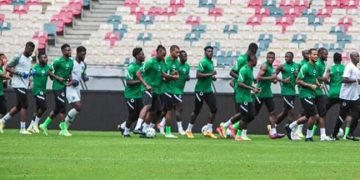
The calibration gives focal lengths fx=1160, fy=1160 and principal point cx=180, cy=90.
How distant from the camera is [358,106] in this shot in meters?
28.9

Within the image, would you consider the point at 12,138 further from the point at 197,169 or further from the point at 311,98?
the point at 197,169

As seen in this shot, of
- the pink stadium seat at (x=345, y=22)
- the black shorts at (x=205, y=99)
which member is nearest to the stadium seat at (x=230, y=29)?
the pink stadium seat at (x=345, y=22)

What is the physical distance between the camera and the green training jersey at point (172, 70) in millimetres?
28969

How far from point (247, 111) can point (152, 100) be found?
2352 mm

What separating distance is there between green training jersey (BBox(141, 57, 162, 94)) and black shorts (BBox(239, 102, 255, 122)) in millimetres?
2146

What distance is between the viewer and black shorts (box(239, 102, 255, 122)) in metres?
27.7

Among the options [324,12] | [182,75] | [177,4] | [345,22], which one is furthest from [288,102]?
[177,4]

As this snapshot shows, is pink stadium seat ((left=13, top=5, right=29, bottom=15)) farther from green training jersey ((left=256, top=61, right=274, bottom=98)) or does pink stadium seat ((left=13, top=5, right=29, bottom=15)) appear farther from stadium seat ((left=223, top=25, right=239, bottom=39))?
green training jersey ((left=256, top=61, right=274, bottom=98))

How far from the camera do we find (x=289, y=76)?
30125 millimetres

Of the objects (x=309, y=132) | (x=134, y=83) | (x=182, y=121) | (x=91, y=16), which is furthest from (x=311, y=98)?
(x=91, y=16)

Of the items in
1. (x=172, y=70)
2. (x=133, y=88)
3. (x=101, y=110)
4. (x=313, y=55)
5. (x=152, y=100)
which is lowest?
(x=101, y=110)

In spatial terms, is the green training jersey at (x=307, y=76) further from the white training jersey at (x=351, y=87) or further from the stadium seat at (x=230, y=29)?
the stadium seat at (x=230, y=29)

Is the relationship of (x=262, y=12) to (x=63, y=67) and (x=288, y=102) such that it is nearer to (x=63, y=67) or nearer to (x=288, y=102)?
(x=288, y=102)

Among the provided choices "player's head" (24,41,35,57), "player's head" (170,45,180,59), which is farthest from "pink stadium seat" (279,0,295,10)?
"player's head" (24,41,35,57)
